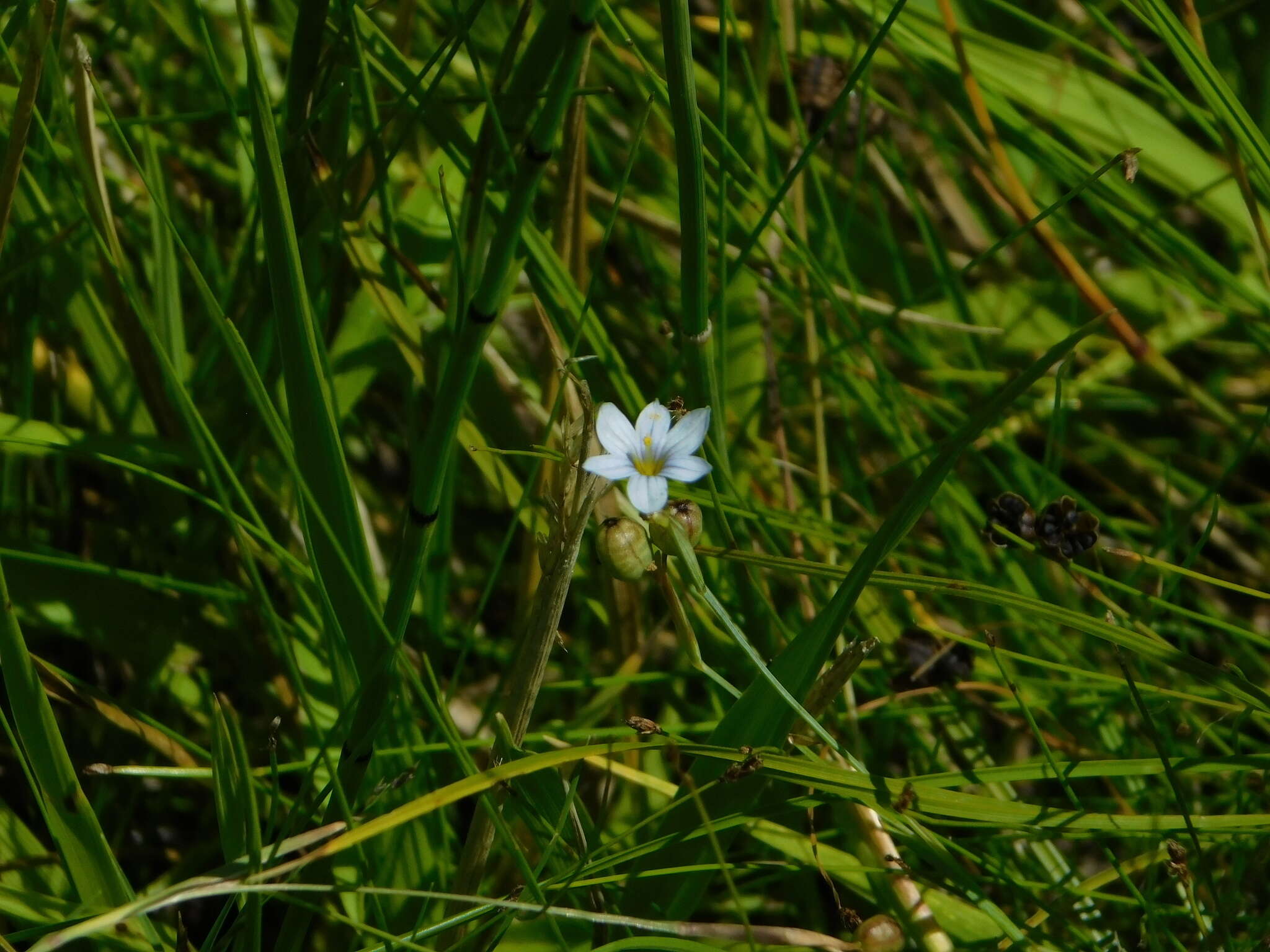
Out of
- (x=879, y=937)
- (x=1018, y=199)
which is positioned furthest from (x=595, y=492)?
(x=1018, y=199)

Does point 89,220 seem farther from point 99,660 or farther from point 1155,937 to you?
point 1155,937

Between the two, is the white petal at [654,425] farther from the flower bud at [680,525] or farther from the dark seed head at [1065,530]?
the dark seed head at [1065,530]

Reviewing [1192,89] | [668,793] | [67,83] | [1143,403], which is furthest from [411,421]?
[1192,89]

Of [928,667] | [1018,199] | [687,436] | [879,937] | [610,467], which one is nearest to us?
[610,467]

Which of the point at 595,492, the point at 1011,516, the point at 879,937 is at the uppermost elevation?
the point at 595,492

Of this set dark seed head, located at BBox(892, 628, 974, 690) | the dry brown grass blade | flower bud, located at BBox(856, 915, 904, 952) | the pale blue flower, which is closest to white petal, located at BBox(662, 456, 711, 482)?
the pale blue flower

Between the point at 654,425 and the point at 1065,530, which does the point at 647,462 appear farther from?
the point at 1065,530

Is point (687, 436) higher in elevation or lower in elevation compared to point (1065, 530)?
higher

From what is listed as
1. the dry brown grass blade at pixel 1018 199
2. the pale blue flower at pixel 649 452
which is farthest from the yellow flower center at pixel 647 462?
the dry brown grass blade at pixel 1018 199
